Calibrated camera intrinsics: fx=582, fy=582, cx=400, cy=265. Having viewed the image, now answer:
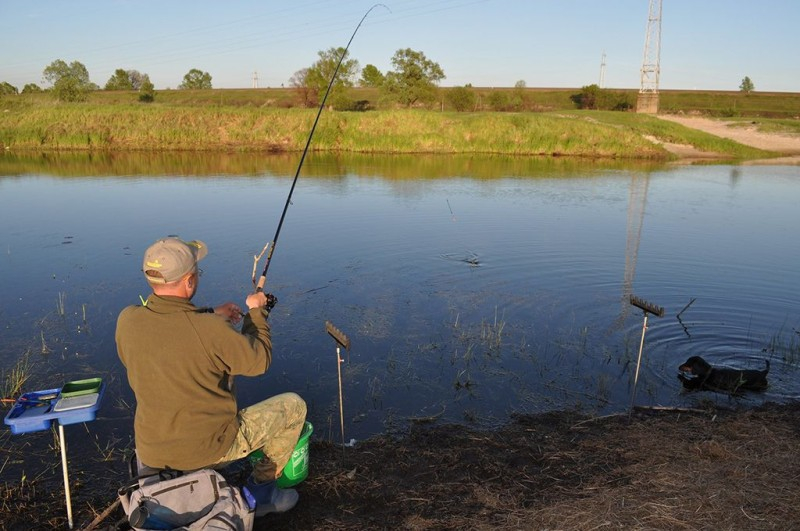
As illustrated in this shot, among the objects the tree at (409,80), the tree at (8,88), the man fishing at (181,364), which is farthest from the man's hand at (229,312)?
the tree at (8,88)

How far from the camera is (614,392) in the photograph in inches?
221

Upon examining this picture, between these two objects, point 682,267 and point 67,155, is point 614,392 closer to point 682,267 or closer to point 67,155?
point 682,267

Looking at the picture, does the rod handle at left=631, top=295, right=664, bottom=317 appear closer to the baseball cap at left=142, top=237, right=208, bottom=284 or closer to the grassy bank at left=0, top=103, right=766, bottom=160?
the baseball cap at left=142, top=237, right=208, bottom=284

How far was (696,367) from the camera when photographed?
→ 5.67 metres

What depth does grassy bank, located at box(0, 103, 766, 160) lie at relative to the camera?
30531 millimetres

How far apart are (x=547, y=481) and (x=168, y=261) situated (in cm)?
279

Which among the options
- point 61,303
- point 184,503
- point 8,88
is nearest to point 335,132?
point 61,303

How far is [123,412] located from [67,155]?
26.7 metres

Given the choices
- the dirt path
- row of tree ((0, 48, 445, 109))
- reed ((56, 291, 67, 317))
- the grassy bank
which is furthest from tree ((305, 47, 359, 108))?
reed ((56, 291, 67, 317))

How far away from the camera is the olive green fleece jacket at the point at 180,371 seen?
283cm

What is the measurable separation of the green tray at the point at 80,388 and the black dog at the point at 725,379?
17.0 feet

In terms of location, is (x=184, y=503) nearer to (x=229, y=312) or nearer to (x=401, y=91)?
(x=229, y=312)

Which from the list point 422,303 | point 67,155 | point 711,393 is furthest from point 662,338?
point 67,155

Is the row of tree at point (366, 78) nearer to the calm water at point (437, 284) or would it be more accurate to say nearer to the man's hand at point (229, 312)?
the calm water at point (437, 284)
